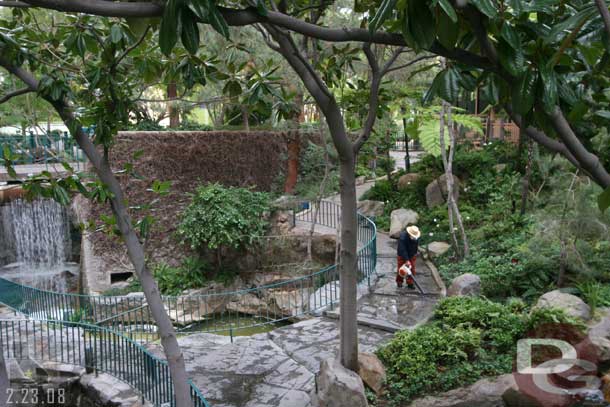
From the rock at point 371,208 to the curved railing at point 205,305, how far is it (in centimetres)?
97

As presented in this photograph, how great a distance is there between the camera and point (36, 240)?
18453 mm

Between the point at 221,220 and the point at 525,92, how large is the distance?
1388 centimetres

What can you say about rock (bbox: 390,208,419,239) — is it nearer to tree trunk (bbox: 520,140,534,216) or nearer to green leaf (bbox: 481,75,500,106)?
tree trunk (bbox: 520,140,534,216)

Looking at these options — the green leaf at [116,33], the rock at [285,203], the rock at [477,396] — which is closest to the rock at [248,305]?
the rock at [285,203]

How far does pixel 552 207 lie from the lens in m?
10.3

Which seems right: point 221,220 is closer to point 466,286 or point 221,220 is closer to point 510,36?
point 466,286

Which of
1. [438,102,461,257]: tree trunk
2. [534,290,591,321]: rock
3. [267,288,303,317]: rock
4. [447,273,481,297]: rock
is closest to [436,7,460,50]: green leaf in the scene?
[534,290,591,321]: rock

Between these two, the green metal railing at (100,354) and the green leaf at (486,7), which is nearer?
the green leaf at (486,7)

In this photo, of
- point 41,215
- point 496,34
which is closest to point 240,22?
point 496,34

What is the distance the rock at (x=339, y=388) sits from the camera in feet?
20.4

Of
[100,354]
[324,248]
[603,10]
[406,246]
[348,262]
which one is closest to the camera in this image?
[603,10]

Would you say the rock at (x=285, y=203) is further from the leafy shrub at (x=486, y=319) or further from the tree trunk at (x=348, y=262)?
the tree trunk at (x=348, y=262)

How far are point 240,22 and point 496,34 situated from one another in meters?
1.17

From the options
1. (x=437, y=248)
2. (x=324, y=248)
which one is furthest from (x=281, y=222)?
(x=437, y=248)
